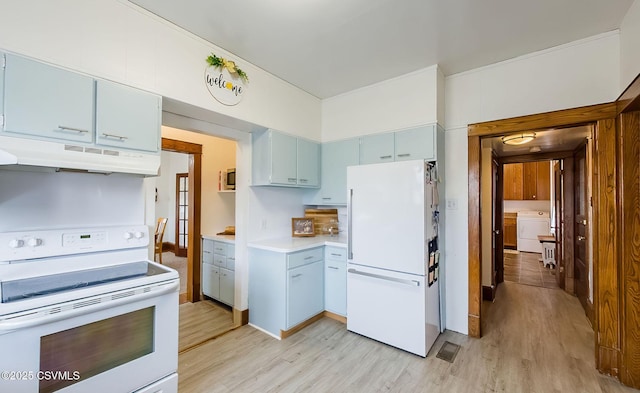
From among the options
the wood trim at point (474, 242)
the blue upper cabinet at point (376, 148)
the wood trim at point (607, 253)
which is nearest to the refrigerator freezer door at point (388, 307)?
the wood trim at point (474, 242)

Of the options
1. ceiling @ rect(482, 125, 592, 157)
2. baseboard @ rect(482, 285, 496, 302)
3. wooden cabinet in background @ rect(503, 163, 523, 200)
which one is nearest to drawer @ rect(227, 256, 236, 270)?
ceiling @ rect(482, 125, 592, 157)

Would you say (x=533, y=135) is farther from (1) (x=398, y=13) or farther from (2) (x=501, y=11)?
(1) (x=398, y=13)

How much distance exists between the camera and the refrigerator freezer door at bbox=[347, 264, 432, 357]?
238 centimetres

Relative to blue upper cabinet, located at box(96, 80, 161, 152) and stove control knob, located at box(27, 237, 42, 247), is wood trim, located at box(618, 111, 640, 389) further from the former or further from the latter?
stove control knob, located at box(27, 237, 42, 247)

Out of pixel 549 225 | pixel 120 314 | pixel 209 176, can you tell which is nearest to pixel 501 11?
pixel 120 314

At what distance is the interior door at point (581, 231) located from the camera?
3.41 meters

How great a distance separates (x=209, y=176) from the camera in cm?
390

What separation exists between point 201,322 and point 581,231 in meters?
5.07

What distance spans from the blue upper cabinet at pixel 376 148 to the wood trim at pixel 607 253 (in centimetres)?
171

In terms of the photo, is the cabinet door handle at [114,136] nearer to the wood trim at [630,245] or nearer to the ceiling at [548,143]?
the ceiling at [548,143]

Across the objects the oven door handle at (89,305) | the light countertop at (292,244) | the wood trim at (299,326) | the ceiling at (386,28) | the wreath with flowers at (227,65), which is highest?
the ceiling at (386,28)

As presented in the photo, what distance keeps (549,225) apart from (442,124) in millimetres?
6056

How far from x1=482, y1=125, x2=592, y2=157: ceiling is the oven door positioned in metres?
3.44

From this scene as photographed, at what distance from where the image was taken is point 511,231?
7.37m
